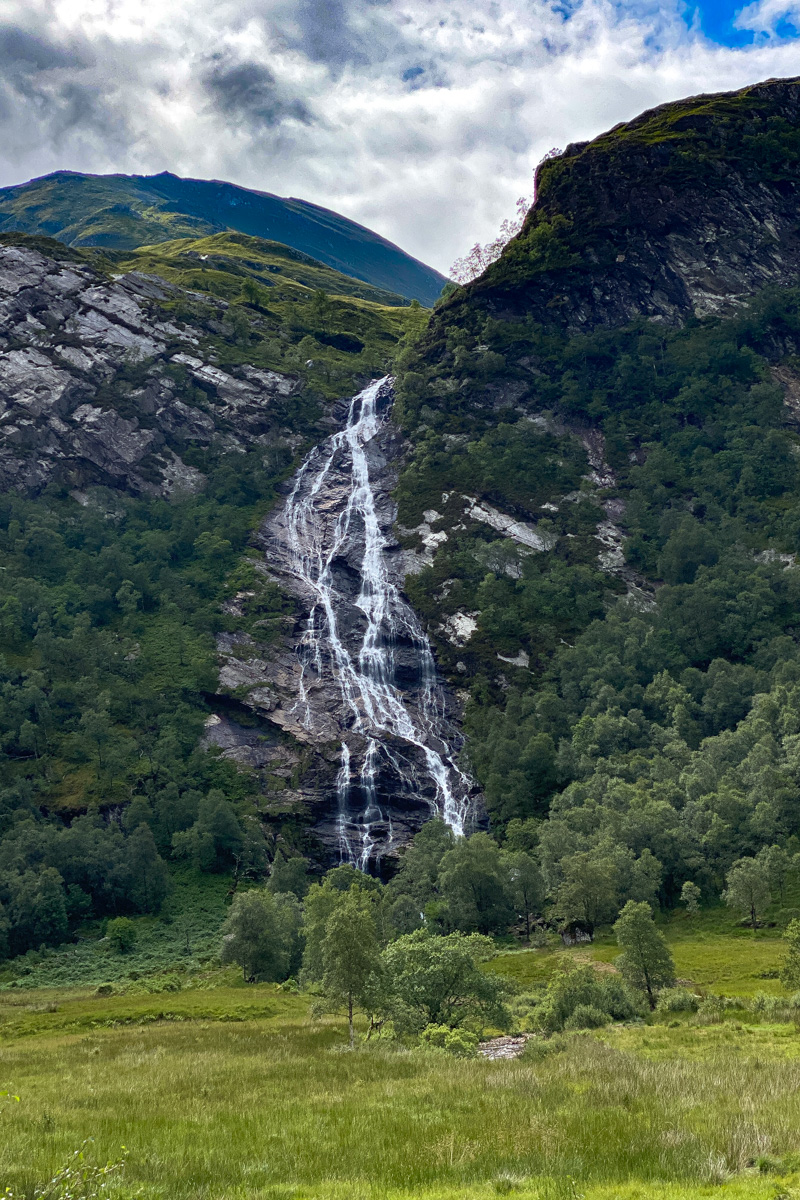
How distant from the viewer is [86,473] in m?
139

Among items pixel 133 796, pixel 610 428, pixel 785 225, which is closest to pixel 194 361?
pixel 610 428

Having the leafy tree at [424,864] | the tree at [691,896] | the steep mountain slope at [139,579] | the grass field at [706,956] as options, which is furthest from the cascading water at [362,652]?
the tree at [691,896]

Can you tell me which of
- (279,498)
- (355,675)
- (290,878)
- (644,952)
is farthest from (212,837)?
(279,498)

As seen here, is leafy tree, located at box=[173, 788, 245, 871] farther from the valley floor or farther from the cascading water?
the valley floor

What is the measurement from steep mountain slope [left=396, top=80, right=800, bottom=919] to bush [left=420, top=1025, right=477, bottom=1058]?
41.3m

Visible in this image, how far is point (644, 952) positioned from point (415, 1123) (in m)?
32.7

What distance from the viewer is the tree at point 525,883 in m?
73.8

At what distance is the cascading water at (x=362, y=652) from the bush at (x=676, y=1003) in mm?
52349

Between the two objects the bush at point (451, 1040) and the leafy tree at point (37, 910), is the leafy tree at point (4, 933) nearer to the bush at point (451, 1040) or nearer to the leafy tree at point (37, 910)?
the leafy tree at point (37, 910)

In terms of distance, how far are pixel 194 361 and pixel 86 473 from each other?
A: 3758 centimetres

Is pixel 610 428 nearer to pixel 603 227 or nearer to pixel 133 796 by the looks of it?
pixel 603 227

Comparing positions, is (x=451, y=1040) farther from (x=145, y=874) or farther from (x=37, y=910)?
(x=145, y=874)

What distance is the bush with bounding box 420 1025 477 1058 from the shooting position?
26141 mm

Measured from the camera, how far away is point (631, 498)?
136 metres
